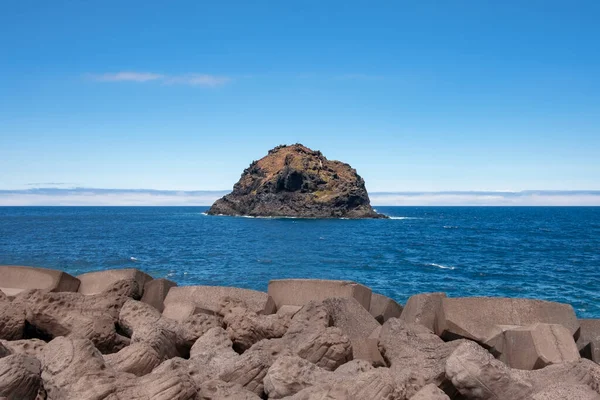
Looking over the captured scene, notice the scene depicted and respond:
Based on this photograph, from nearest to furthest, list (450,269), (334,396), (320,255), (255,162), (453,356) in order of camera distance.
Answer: (334,396)
(453,356)
(450,269)
(320,255)
(255,162)

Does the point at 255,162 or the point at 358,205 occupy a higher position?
the point at 255,162

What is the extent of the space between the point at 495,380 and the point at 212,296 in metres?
4.86

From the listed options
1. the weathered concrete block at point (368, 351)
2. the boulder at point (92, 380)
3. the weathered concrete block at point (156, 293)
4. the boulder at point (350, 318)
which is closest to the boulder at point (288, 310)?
the boulder at point (350, 318)

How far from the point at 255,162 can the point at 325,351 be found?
102879 mm

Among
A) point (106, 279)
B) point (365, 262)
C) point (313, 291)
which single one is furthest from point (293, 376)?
point (365, 262)

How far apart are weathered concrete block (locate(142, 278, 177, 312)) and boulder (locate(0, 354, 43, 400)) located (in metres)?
4.52

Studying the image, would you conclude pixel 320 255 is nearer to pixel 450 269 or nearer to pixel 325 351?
pixel 450 269

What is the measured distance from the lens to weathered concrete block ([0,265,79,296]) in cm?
985

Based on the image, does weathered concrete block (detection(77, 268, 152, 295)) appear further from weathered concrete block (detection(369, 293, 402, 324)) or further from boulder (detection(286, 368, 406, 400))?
boulder (detection(286, 368, 406, 400))

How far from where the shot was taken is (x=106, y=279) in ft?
33.2

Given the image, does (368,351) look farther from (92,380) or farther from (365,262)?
(365,262)

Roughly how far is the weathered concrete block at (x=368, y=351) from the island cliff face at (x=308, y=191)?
7972 centimetres

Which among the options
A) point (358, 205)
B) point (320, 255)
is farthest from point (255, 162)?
point (320, 255)

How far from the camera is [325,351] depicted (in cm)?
630
